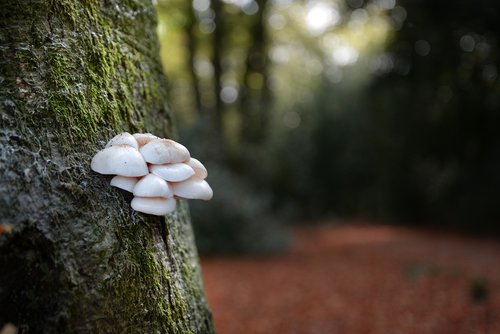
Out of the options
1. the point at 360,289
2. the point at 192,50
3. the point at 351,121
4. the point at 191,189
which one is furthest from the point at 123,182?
the point at 192,50

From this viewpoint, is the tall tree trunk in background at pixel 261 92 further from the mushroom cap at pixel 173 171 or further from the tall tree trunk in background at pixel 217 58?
the mushroom cap at pixel 173 171

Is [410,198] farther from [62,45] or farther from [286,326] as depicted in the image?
[62,45]

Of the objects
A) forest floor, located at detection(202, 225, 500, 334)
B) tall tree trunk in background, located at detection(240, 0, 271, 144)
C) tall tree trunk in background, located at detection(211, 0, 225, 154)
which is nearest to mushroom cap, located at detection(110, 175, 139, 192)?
forest floor, located at detection(202, 225, 500, 334)

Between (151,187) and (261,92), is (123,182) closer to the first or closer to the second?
(151,187)

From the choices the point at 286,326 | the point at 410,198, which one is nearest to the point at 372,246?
the point at 410,198

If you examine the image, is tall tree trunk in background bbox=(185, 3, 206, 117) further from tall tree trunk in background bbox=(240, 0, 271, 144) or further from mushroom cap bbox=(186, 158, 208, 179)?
mushroom cap bbox=(186, 158, 208, 179)

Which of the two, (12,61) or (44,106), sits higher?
(12,61)
